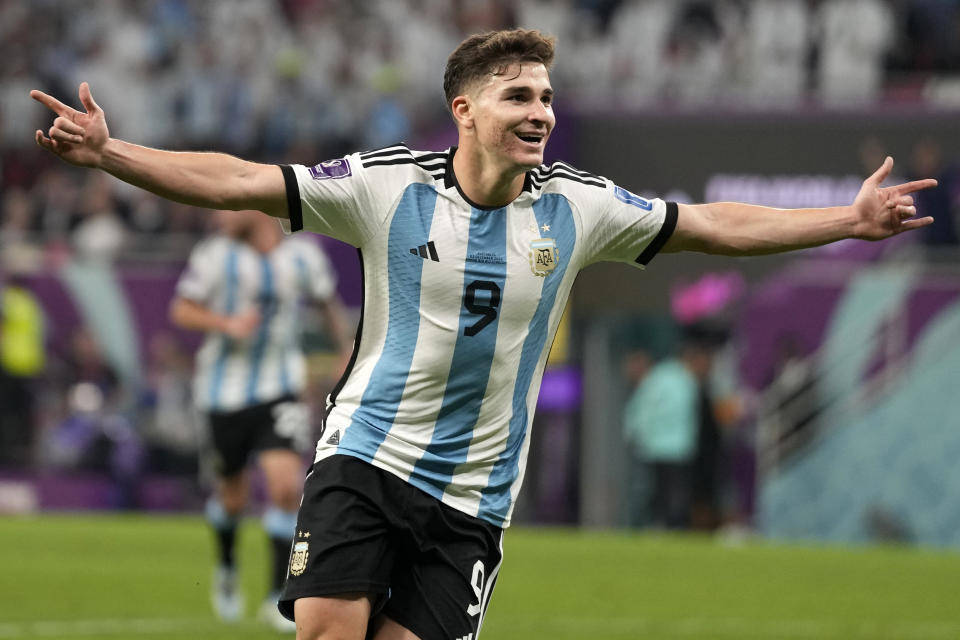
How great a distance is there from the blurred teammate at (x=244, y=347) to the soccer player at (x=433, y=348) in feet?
16.6

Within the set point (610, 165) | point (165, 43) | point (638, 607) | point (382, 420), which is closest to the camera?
point (382, 420)

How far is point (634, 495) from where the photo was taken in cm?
2103

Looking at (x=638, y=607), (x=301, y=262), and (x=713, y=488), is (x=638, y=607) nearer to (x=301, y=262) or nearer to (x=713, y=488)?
(x=301, y=262)

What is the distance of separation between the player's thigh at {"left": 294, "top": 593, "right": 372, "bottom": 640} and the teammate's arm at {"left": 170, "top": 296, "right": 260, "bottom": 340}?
5.36m

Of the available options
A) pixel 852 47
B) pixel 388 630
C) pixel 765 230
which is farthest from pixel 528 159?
pixel 852 47

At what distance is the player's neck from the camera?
5406 millimetres

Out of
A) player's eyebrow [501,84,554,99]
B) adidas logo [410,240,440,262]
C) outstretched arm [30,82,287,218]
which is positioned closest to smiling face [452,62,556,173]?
player's eyebrow [501,84,554,99]

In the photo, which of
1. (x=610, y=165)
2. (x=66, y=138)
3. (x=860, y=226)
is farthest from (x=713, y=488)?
(x=66, y=138)

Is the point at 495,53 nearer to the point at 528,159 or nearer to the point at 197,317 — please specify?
the point at 528,159

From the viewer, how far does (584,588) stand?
1295 cm

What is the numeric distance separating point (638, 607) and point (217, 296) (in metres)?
3.52

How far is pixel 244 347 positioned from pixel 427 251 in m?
5.51

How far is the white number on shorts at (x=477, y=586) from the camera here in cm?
539

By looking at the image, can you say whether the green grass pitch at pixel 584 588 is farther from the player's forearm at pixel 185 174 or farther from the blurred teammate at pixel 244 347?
the player's forearm at pixel 185 174
